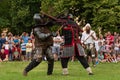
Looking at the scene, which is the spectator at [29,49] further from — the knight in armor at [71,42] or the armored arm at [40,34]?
the armored arm at [40,34]

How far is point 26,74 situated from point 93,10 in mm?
20013

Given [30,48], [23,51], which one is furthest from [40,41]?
[23,51]

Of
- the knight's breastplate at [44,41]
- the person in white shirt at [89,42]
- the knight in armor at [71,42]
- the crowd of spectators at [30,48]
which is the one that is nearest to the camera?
the knight's breastplate at [44,41]

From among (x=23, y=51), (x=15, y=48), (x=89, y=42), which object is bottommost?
(x=23, y=51)

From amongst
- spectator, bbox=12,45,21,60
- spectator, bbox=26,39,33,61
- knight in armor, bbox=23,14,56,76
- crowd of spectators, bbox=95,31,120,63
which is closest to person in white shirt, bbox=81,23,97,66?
knight in armor, bbox=23,14,56,76

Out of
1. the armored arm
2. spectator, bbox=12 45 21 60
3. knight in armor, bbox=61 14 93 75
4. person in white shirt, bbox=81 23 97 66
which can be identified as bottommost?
spectator, bbox=12 45 21 60

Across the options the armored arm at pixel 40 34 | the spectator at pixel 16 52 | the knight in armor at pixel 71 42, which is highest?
the armored arm at pixel 40 34

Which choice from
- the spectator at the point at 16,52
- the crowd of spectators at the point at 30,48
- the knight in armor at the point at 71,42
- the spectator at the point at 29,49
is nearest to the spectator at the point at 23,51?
the crowd of spectators at the point at 30,48

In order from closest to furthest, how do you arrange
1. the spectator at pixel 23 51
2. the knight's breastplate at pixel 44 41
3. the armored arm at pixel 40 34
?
the armored arm at pixel 40 34 → the knight's breastplate at pixel 44 41 → the spectator at pixel 23 51

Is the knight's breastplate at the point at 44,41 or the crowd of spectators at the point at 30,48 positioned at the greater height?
the knight's breastplate at the point at 44,41

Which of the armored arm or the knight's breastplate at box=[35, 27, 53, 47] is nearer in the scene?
the armored arm

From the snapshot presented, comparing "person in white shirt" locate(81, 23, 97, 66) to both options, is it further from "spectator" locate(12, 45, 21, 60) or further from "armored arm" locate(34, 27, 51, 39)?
"spectator" locate(12, 45, 21, 60)

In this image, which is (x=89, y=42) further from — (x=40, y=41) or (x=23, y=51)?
(x=23, y=51)

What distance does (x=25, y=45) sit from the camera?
23.6 m
